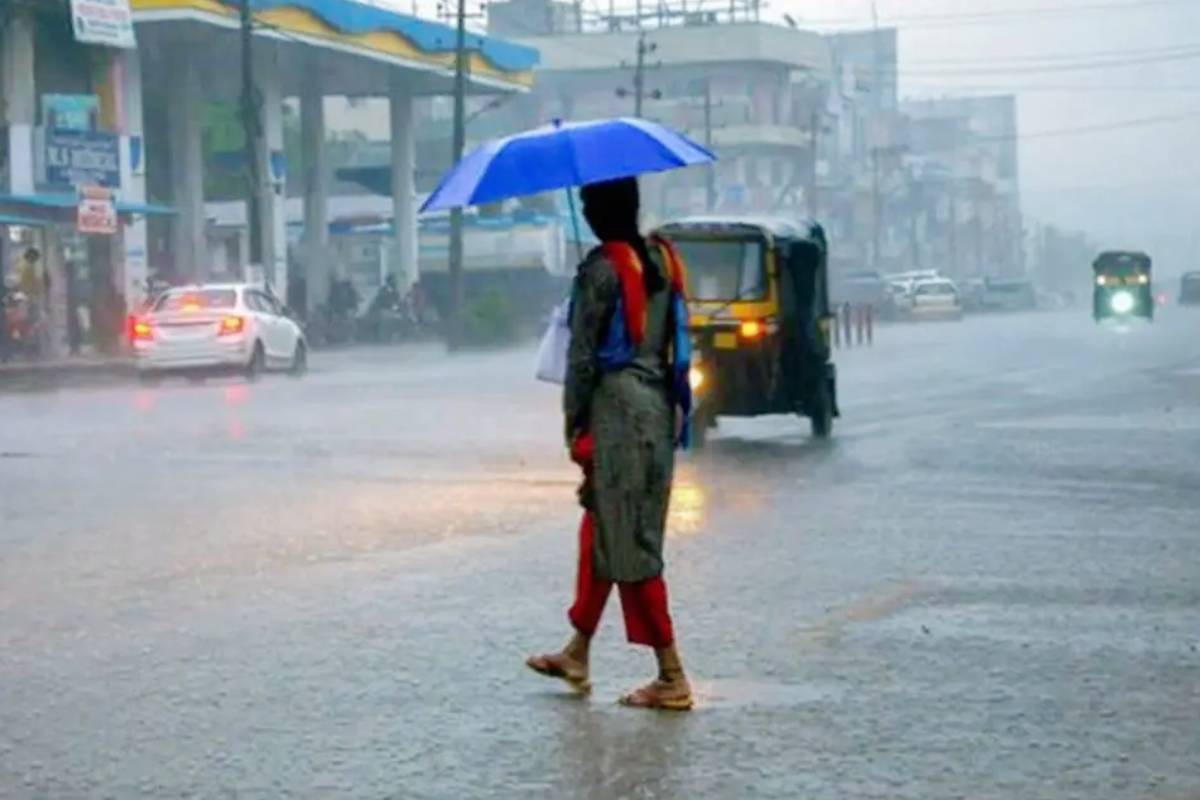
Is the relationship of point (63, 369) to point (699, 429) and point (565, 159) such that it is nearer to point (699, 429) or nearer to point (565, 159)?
point (699, 429)

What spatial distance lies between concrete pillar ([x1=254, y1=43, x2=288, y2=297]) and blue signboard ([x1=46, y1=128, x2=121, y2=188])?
9129 mm

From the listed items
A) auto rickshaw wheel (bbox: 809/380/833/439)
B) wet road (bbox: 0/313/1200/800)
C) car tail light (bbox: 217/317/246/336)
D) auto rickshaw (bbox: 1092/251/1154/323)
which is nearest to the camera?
wet road (bbox: 0/313/1200/800)

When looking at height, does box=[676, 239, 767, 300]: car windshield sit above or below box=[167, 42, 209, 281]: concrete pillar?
below

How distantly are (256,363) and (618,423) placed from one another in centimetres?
2811

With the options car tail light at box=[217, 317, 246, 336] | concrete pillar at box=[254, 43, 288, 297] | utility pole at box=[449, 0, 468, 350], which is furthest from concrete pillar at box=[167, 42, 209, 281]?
car tail light at box=[217, 317, 246, 336]

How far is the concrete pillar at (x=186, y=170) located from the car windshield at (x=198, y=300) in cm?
2502

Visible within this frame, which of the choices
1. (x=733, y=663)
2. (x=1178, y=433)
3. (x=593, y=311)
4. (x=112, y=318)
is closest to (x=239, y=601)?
(x=733, y=663)

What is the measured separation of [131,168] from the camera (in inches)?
2191

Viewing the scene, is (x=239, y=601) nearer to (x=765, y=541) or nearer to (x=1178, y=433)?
(x=765, y=541)

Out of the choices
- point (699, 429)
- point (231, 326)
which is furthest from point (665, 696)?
point (231, 326)

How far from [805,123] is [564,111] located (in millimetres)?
14145

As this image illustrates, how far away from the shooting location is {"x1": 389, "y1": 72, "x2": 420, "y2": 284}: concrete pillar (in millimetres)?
72562

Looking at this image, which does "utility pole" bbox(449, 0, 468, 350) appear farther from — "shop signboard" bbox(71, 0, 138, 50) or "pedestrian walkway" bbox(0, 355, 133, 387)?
"pedestrian walkway" bbox(0, 355, 133, 387)

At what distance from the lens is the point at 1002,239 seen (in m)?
189
